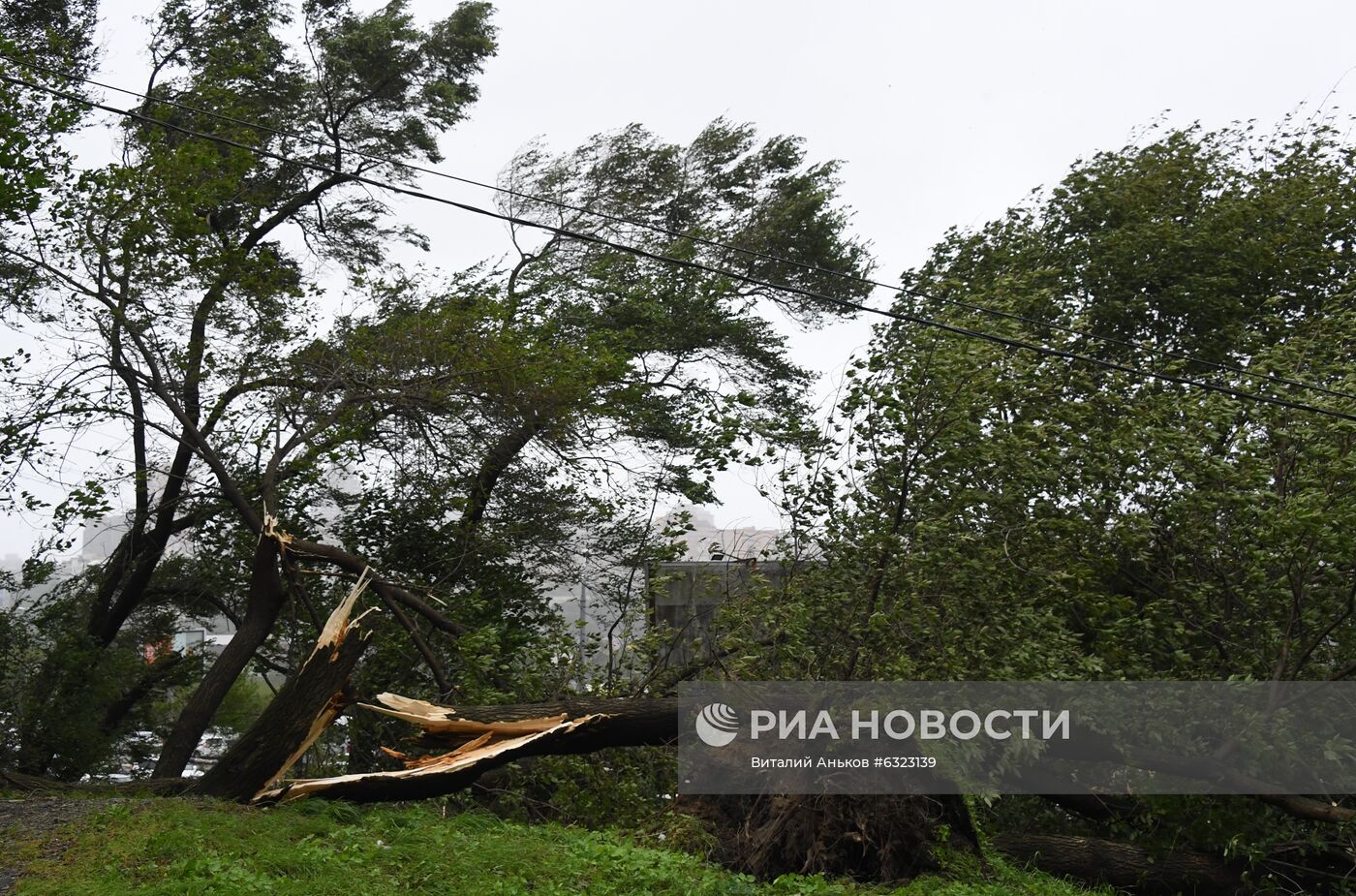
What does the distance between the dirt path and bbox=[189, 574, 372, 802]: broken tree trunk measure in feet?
2.15

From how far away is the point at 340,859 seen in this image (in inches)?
207

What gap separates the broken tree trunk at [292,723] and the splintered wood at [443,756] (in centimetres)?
15

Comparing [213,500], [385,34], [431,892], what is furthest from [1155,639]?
[385,34]

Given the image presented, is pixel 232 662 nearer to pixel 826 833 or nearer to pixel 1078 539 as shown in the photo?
pixel 826 833

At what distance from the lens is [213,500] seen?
1195 cm

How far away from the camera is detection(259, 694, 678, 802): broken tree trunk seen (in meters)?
6.68

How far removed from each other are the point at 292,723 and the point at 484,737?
1118mm

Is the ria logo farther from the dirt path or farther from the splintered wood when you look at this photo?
the dirt path

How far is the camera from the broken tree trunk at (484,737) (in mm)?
6684

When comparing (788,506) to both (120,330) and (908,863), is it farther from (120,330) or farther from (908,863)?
(120,330)

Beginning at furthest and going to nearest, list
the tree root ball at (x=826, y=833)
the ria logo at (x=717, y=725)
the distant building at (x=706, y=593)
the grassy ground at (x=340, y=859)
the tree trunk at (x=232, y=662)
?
the tree trunk at (x=232, y=662)
the distant building at (x=706, y=593)
the ria logo at (x=717, y=725)
the tree root ball at (x=826, y=833)
the grassy ground at (x=340, y=859)

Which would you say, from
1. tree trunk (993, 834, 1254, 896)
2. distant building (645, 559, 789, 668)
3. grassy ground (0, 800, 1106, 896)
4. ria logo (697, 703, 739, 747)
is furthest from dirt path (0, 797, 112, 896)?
tree trunk (993, 834, 1254, 896)

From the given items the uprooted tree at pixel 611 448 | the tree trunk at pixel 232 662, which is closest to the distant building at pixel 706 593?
the uprooted tree at pixel 611 448

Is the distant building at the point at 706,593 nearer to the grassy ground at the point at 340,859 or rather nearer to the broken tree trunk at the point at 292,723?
the grassy ground at the point at 340,859
